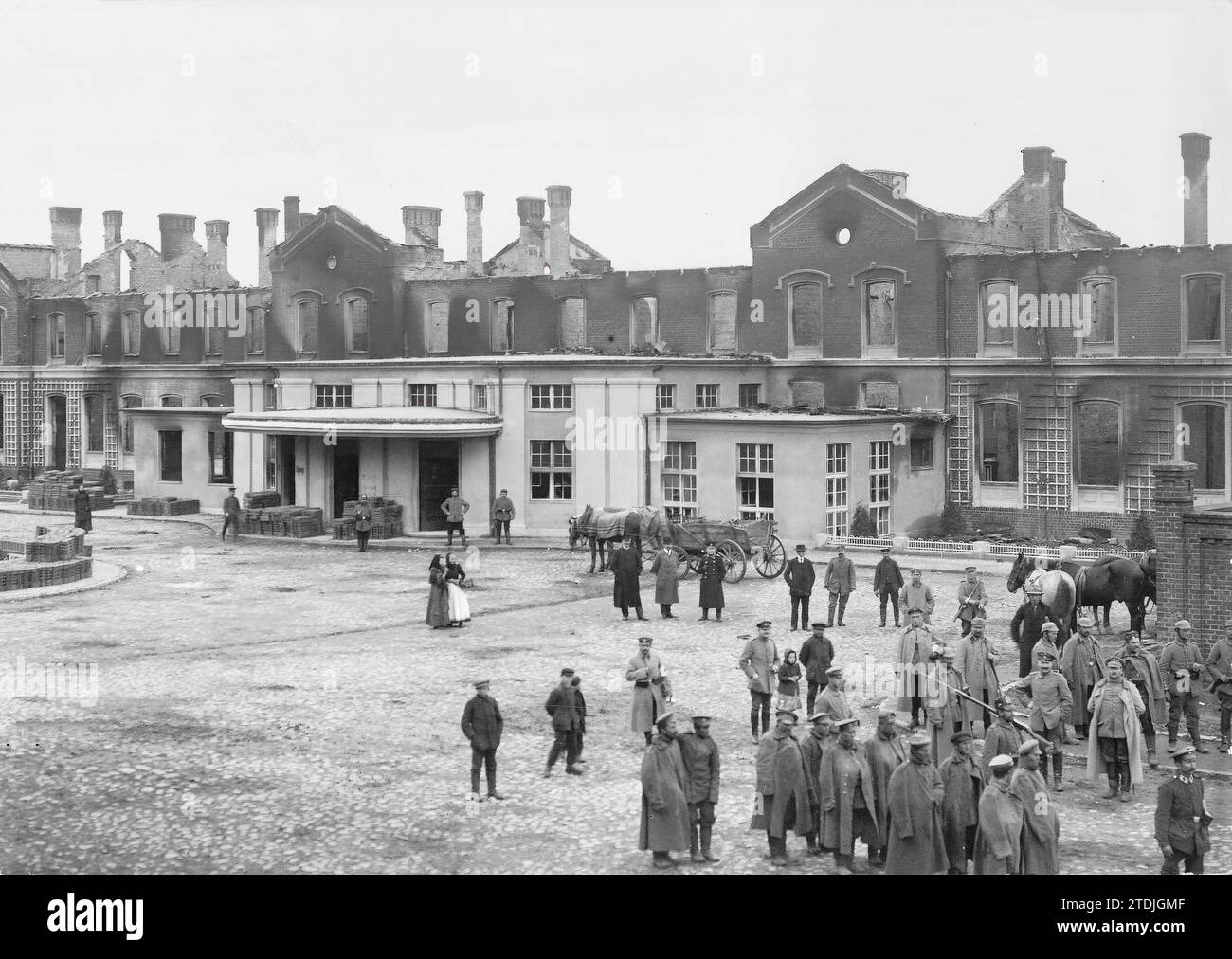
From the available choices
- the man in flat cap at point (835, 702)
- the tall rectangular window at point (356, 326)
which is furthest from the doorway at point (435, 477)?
the man in flat cap at point (835, 702)

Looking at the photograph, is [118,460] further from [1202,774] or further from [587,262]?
[1202,774]

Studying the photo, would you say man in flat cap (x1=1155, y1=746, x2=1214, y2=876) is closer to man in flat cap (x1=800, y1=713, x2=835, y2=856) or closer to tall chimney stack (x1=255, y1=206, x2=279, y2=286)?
man in flat cap (x1=800, y1=713, x2=835, y2=856)

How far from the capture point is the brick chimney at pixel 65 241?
60.4 meters

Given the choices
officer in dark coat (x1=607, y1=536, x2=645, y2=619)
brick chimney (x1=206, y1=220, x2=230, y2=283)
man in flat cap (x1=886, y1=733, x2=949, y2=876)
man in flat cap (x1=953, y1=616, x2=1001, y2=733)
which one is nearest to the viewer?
man in flat cap (x1=886, y1=733, x2=949, y2=876)

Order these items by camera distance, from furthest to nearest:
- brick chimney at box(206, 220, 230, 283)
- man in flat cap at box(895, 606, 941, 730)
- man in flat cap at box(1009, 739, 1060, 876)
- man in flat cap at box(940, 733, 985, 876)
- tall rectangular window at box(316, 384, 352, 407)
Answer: brick chimney at box(206, 220, 230, 283) < tall rectangular window at box(316, 384, 352, 407) < man in flat cap at box(895, 606, 941, 730) < man in flat cap at box(940, 733, 985, 876) < man in flat cap at box(1009, 739, 1060, 876)

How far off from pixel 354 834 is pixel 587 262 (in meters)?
40.6

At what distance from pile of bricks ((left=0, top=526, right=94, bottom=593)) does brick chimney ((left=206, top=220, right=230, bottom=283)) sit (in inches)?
1086

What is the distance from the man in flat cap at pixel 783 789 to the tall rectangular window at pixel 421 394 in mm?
27742

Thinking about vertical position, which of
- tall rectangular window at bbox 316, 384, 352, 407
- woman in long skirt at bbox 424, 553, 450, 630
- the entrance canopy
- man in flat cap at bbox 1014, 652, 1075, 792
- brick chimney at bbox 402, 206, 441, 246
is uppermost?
brick chimney at bbox 402, 206, 441, 246

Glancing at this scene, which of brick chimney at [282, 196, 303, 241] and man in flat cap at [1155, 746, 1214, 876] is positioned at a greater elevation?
brick chimney at [282, 196, 303, 241]

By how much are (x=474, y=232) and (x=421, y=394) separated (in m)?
13.0

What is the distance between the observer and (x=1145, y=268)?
36.5 m

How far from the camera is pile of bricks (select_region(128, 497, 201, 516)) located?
44.8 meters

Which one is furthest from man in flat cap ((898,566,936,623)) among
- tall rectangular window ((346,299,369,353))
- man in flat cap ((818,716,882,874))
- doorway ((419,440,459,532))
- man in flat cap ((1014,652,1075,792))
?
tall rectangular window ((346,299,369,353))
